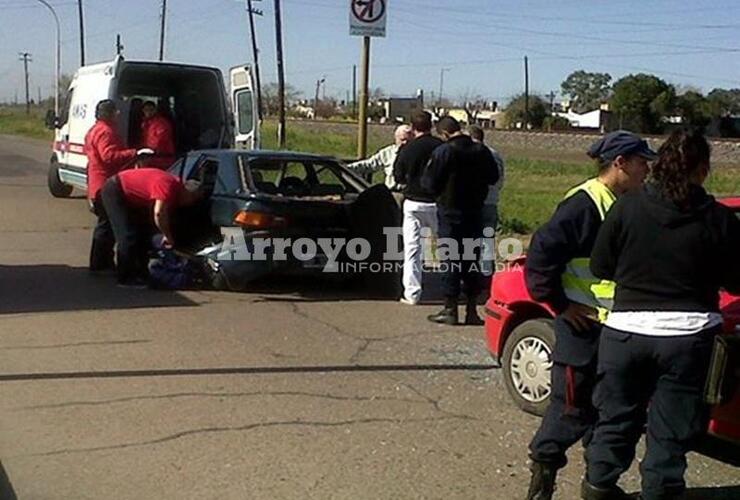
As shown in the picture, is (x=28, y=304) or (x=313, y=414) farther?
(x=28, y=304)

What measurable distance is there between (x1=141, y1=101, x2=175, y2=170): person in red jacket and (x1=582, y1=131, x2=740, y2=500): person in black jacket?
11279 millimetres

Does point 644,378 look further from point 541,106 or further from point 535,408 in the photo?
point 541,106

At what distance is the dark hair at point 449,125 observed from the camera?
362 inches

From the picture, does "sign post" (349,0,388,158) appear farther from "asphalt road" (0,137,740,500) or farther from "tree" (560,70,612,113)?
"tree" (560,70,612,113)

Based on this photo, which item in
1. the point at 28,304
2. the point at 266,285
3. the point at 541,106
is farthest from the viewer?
the point at 541,106

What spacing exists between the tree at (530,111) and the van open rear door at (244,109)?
73.9m

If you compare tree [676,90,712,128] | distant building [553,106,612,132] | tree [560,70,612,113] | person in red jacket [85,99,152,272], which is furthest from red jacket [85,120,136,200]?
tree [560,70,612,113]

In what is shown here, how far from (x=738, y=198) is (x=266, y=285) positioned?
5.92m

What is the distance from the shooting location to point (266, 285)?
11078 millimetres

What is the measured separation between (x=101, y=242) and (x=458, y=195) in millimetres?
4251

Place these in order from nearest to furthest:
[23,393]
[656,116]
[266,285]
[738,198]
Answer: [738,198] < [23,393] < [266,285] < [656,116]

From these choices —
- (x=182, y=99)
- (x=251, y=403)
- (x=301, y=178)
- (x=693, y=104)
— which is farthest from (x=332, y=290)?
(x=693, y=104)

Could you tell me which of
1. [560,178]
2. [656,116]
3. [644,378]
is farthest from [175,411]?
[656,116]

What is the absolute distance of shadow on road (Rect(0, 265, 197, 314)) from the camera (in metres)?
9.65
